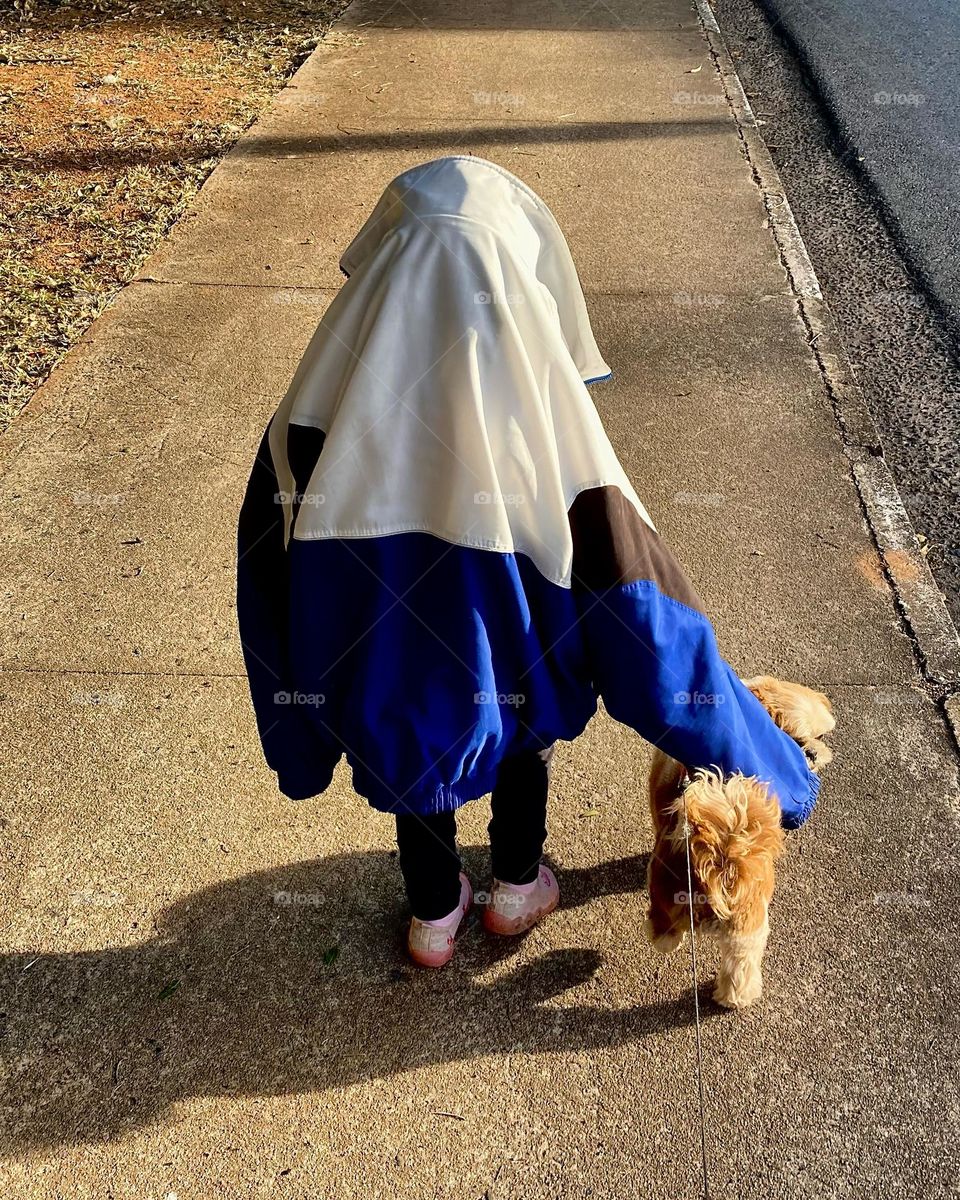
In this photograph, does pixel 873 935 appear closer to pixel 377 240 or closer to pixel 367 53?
pixel 377 240

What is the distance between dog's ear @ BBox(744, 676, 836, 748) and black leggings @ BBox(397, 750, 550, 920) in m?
0.70

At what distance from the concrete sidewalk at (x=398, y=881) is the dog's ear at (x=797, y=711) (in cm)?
28

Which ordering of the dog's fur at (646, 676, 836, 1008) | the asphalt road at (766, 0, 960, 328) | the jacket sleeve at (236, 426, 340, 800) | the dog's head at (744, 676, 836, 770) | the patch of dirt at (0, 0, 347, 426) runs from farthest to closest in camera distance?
the asphalt road at (766, 0, 960, 328) → the patch of dirt at (0, 0, 347, 426) → the dog's head at (744, 676, 836, 770) → the dog's fur at (646, 676, 836, 1008) → the jacket sleeve at (236, 426, 340, 800)

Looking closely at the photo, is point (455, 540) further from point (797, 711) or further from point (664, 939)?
point (797, 711)

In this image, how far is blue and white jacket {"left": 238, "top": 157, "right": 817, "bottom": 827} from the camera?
1.76 m

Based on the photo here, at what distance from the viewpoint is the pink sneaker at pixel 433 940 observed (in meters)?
2.62

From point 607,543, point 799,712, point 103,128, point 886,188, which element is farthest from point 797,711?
point 103,128

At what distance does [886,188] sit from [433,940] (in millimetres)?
6076

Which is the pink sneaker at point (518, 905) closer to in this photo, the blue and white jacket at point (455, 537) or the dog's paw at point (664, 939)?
the dog's paw at point (664, 939)

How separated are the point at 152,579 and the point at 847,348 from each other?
3.58 meters

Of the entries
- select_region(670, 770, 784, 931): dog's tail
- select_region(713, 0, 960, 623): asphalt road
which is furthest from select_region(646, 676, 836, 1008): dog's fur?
select_region(713, 0, 960, 623): asphalt road

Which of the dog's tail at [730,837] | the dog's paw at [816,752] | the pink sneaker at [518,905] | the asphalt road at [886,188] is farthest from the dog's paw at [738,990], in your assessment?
the asphalt road at [886,188]

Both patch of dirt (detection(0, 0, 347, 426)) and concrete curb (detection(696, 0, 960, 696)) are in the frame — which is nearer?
concrete curb (detection(696, 0, 960, 696))

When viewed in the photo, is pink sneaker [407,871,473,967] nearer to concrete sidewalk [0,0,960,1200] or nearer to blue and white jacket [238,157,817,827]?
concrete sidewalk [0,0,960,1200]
